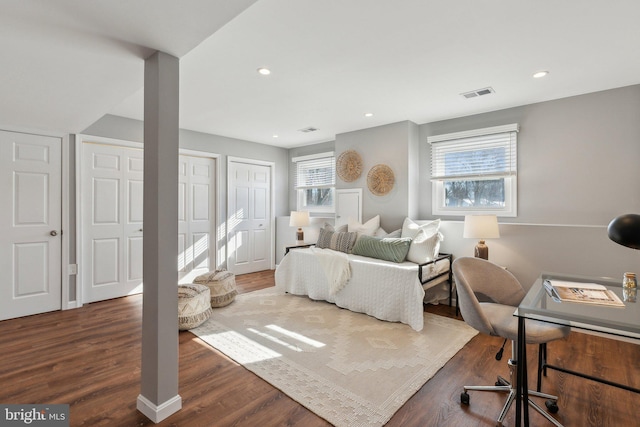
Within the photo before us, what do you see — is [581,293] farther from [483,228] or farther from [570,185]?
[570,185]

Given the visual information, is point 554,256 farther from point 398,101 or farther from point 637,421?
point 398,101

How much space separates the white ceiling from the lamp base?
1.63m

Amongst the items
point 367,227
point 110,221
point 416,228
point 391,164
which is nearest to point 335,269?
point 367,227

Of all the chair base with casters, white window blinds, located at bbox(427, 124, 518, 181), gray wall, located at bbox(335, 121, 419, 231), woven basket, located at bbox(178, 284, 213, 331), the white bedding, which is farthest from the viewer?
gray wall, located at bbox(335, 121, 419, 231)

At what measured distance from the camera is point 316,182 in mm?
5859

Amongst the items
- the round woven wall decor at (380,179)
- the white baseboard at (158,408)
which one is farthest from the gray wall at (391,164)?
the white baseboard at (158,408)

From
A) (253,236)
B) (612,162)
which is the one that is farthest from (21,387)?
(612,162)

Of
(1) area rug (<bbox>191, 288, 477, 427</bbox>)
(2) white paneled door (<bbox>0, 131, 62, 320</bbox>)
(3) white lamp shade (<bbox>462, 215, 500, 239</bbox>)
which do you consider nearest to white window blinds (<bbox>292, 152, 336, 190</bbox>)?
(1) area rug (<bbox>191, 288, 477, 427</bbox>)

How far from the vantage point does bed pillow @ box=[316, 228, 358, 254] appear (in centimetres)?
420

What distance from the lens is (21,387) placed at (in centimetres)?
212

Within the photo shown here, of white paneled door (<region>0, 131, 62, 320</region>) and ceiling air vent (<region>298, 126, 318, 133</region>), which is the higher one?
ceiling air vent (<region>298, 126, 318, 133</region>)

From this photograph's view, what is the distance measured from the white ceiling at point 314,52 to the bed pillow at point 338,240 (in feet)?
5.50

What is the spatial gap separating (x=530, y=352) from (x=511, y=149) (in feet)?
7.49

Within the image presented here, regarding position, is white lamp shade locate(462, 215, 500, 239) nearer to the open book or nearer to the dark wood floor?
the dark wood floor
